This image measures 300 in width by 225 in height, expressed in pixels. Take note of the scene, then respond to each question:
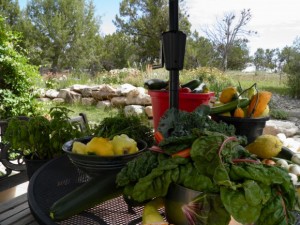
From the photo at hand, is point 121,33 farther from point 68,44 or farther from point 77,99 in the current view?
point 77,99

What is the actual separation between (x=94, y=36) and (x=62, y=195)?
19816 mm

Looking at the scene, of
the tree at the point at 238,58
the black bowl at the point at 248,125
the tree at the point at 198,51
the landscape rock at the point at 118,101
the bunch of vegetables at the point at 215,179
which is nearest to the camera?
the bunch of vegetables at the point at 215,179

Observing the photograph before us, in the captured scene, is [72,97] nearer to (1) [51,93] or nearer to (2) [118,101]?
(1) [51,93]

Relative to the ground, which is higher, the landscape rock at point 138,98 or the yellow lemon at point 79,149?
the yellow lemon at point 79,149

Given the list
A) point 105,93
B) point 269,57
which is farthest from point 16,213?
point 269,57

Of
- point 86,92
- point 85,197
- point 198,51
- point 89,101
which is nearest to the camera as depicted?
point 85,197

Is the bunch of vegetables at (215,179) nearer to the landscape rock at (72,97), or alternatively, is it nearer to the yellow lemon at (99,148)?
the yellow lemon at (99,148)

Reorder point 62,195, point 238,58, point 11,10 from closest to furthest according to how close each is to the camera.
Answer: point 62,195, point 11,10, point 238,58

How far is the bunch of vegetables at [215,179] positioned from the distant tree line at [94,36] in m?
15.8

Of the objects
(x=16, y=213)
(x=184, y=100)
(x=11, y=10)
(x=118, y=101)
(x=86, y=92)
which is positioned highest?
(x=11, y=10)

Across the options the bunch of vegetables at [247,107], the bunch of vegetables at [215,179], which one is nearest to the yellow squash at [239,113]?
the bunch of vegetables at [247,107]

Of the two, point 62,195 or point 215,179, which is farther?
point 62,195

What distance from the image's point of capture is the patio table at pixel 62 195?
884 millimetres

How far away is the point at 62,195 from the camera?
1002mm
